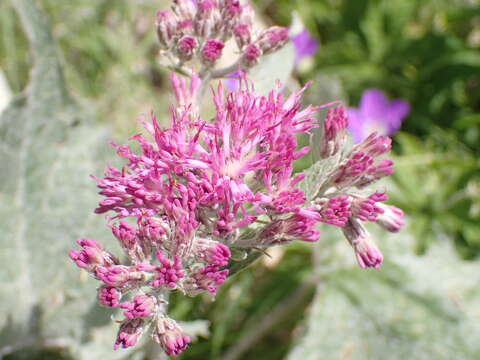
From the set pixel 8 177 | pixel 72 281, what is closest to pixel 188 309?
pixel 72 281

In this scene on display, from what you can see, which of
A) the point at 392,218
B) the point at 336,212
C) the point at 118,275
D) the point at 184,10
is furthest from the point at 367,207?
the point at 184,10

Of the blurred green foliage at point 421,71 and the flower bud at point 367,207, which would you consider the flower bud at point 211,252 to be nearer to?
the flower bud at point 367,207

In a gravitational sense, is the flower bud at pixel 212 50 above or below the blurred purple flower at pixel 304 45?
above

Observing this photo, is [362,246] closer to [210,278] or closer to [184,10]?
[210,278]

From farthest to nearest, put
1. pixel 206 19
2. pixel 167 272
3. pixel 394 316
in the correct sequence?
pixel 394 316 < pixel 206 19 < pixel 167 272

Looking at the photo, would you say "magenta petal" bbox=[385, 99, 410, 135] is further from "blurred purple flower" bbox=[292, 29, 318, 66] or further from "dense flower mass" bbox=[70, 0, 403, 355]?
"dense flower mass" bbox=[70, 0, 403, 355]

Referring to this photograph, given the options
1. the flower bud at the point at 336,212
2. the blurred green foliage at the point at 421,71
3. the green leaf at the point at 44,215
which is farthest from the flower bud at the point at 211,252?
the blurred green foliage at the point at 421,71
